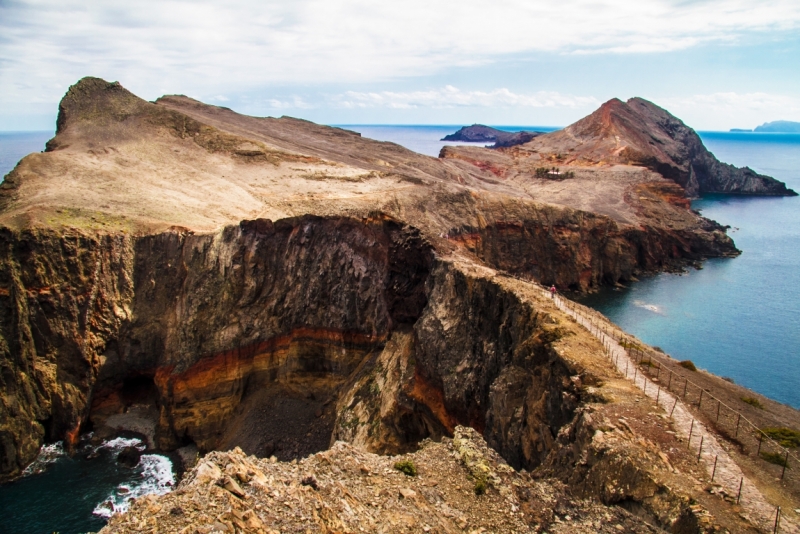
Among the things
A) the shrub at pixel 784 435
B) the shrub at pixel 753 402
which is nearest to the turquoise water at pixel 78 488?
the shrub at pixel 753 402

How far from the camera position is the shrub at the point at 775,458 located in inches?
809

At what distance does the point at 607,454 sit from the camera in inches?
790

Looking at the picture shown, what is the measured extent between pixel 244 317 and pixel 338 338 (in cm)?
991

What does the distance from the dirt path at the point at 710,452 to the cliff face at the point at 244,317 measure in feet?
11.8

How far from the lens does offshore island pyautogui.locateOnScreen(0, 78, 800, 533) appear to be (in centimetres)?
1964

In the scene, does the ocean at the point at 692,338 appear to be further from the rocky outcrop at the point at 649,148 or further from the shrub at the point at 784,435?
the shrub at the point at 784,435

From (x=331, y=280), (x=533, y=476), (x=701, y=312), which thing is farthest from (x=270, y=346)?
(x=701, y=312)

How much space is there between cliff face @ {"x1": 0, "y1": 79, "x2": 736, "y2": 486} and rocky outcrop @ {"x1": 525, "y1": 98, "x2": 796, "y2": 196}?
8943 centimetres

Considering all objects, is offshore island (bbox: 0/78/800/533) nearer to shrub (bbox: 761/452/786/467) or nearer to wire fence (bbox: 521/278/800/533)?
wire fence (bbox: 521/278/800/533)

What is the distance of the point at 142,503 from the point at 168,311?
42917 mm

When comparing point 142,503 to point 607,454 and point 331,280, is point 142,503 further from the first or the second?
point 331,280

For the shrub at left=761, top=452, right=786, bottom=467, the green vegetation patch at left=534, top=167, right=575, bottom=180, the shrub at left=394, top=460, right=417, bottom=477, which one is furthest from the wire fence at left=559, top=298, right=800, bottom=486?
the green vegetation patch at left=534, top=167, right=575, bottom=180

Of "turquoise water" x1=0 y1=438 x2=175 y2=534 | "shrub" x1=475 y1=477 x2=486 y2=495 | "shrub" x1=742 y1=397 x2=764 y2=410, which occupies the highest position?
"shrub" x1=742 y1=397 x2=764 y2=410

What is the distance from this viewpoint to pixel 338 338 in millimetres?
53688
